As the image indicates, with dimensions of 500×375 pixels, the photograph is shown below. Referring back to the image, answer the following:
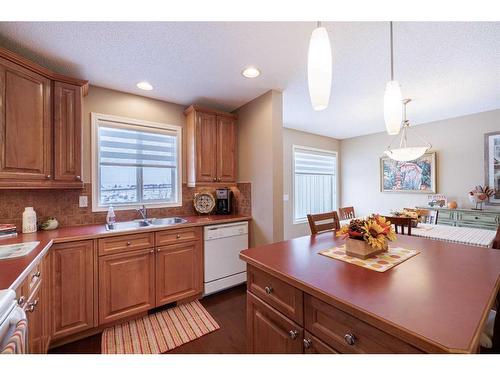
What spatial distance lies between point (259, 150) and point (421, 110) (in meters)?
2.63

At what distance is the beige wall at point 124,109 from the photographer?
223 centimetres

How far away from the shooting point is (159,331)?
1.81 metres

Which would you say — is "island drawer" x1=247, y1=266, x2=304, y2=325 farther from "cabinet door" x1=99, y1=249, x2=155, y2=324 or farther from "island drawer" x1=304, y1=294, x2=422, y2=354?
"cabinet door" x1=99, y1=249, x2=155, y2=324

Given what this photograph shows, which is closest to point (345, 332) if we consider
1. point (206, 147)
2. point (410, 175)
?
point (206, 147)

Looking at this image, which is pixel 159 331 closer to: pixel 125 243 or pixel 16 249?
pixel 125 243

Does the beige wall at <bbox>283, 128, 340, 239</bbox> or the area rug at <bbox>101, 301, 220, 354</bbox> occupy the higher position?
the beige wall at <bbox>283, 128, 340, 239</bbox>

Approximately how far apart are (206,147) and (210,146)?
59 mm

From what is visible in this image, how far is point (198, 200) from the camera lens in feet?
9.34

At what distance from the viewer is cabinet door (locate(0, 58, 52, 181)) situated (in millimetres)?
1491

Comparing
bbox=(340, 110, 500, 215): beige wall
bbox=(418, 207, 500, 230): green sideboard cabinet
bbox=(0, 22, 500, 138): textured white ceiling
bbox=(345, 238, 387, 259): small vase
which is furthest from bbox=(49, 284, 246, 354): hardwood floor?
bbox=(340, 110, 500, 215): beige wall

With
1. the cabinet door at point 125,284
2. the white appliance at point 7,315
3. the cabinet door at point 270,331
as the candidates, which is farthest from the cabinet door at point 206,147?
the white appliance at point 7,315

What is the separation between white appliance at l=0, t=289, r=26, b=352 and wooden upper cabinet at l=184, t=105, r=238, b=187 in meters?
1.89

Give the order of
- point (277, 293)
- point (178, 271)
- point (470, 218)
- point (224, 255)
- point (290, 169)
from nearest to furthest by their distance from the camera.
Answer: point (277, 293) < point (178, 271) < point (224, 255) < point (470, 218) < point (290, 169)
